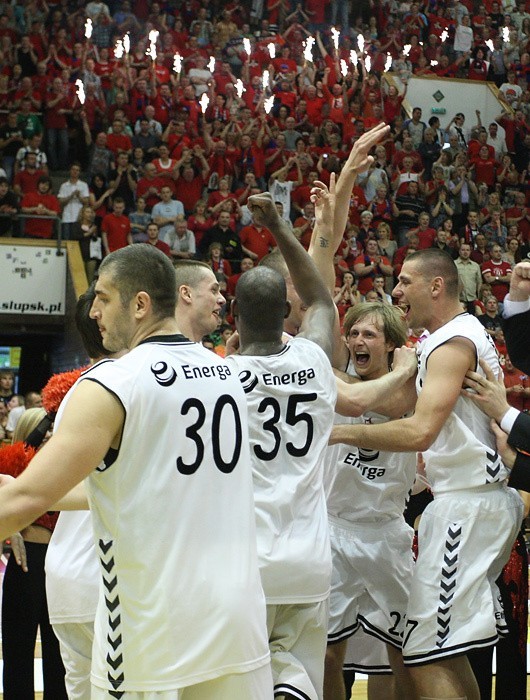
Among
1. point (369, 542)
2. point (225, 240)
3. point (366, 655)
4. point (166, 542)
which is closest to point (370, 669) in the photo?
point (366, 655)

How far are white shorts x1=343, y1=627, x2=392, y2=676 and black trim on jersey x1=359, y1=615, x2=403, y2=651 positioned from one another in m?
0.25

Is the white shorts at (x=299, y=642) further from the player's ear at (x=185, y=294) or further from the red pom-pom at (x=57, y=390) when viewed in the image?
the player's ear at (x=185, y=294)

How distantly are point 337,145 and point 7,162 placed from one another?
19.5 feet

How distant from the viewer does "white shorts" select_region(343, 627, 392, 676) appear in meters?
5.03

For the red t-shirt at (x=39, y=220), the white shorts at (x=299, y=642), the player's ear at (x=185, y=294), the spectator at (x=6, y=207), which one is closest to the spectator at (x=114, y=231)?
Answer: the red t-shirt at (x=39, y=220)

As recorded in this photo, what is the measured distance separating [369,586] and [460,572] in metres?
0.57

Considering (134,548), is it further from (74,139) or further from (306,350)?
(74,139)

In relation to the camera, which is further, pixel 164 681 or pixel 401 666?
pixel 401 666

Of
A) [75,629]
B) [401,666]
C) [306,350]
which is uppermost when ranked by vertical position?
[306,350]

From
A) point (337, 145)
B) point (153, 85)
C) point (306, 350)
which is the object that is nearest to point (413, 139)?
point (337, 145)

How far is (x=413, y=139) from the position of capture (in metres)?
19.6

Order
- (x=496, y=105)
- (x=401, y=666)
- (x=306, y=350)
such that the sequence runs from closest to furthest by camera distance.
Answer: (x=306, y=350) → (x=401, y=666) → (x=496, y=105)

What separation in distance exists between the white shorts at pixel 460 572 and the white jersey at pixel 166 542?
165 centimetres

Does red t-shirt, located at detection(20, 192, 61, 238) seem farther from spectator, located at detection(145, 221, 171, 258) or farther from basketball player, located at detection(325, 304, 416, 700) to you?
basketball player, located at detection(325, 304, 416, 700)
